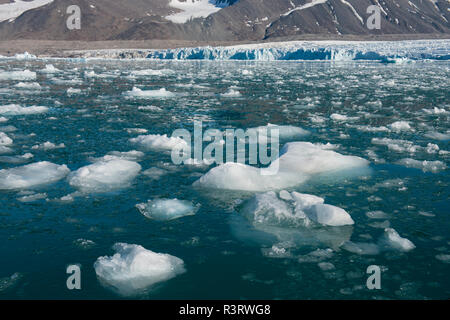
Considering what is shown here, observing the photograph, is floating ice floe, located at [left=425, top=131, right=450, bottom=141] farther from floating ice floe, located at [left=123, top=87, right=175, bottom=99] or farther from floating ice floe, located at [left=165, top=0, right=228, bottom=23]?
floating ice floe, located at [left=165, top=0, right=228, bottom=23]

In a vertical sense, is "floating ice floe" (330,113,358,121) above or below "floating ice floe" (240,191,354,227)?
above

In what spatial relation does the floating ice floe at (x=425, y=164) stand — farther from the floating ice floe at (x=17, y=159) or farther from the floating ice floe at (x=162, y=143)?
the floating ice floe at (x=17, y=159)

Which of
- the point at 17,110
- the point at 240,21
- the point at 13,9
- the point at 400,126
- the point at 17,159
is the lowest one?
the point at 17,159

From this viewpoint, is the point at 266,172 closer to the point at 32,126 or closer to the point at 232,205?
the point at 232,205

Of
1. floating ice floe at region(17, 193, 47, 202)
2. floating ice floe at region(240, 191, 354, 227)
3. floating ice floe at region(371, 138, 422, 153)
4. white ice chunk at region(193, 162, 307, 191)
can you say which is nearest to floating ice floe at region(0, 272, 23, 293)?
floating ice floe at region(17, 193, 47, 202)

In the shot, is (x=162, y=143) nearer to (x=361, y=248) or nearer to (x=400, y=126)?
(x=361, y=248)

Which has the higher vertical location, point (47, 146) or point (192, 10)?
point (192, 10)

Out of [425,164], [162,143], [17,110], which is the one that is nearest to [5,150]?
[162,143]
